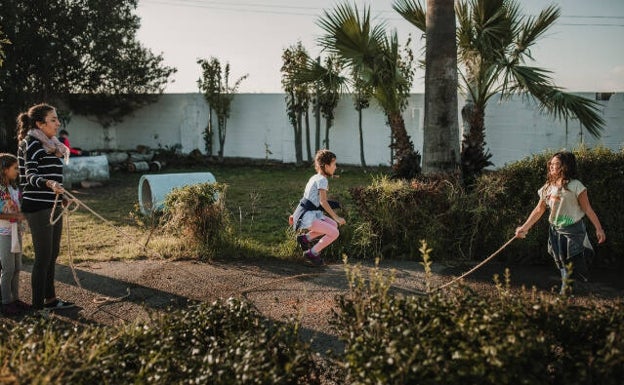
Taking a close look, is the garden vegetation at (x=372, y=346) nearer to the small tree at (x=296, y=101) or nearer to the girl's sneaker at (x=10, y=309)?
the girl's sneaker at (x=10, y=309)

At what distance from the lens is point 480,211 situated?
6742 millimetres

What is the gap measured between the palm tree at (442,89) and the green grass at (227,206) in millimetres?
1617

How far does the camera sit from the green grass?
730cm

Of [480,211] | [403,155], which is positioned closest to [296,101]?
[403,155]

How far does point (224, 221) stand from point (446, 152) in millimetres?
3095

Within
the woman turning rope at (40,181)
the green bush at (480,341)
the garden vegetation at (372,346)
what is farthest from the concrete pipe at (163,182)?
the green bush at (480,341)

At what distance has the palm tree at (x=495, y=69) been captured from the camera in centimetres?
828

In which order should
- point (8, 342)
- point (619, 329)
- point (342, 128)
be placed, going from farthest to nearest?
point (342, 128) < point (8, 342) < point (619, 329)

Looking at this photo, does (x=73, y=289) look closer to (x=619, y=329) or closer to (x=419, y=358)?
(x=419, y=358)

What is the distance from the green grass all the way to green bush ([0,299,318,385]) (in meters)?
2.58

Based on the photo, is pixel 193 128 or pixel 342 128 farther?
pixel 193 128

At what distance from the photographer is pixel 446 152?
7930 millimetres

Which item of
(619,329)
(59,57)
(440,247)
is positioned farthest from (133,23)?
A: (619,329)

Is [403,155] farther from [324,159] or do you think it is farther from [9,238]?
[9,238]
